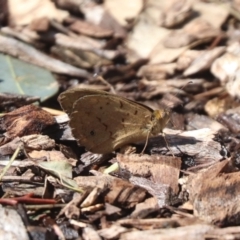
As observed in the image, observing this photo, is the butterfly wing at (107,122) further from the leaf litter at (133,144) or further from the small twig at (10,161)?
the small twig at (10,161)

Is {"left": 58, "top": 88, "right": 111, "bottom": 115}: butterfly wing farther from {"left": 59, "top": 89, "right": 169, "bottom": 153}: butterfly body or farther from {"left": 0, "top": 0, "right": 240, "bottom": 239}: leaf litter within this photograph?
{"left": 0, "top": 0, "right": 240, "bottom": 239}: leaf litter

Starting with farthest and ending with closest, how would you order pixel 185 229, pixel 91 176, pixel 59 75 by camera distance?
1. pixel 59 75
2. pixel 91 176
3. pixel 185 229

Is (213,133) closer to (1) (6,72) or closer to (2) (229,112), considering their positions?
(2) (229,112)

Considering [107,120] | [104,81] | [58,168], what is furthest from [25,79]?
[58,168]

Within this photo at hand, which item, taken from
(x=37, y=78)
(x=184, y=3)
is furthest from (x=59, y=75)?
(x=184, y=3)

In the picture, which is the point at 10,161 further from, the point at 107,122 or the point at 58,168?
the point at 107,122

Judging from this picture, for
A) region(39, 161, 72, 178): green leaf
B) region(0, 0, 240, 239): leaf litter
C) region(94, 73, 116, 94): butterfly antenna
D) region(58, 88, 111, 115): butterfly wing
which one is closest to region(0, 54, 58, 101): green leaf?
region(0, 0, 240, 239): leaf litter
